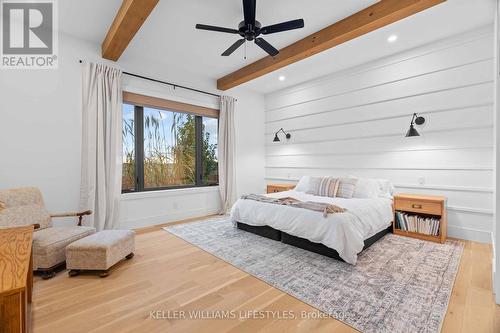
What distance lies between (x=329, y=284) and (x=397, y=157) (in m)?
2.77

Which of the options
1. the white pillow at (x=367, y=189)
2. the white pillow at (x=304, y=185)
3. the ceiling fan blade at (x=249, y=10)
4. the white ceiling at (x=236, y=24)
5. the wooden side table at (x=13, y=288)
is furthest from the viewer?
the white pillow at (x=304, y=185)

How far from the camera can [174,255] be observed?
2.91m

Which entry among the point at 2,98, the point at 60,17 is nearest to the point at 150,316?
the point at 2,98

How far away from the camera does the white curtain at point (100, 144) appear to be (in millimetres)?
3412

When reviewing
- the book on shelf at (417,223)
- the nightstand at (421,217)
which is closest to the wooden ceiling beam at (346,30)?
the nightstand at (421,217)

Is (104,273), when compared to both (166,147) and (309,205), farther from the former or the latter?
(166,147)

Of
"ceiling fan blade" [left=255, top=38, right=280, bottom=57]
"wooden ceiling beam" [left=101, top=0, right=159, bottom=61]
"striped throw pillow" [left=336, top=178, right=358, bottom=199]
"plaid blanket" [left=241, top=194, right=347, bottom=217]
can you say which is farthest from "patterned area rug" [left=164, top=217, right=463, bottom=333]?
"wooden ceiling beam" [left=101, top=0, right=159, bottom=61]

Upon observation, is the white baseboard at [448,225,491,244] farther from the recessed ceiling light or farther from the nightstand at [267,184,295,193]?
the recessed ceiling light

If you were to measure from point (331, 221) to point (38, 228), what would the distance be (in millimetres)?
3231

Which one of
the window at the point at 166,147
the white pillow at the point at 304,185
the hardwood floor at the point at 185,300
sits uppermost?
the window at the point at 166,147

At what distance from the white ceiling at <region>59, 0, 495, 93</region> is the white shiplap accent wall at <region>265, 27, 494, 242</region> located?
0.89 feet

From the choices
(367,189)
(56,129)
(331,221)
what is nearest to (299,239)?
(331,221)

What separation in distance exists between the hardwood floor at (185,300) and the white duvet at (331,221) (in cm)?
88

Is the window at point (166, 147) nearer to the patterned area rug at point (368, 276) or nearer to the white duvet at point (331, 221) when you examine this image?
the patterned area rug at point (368, 276)
